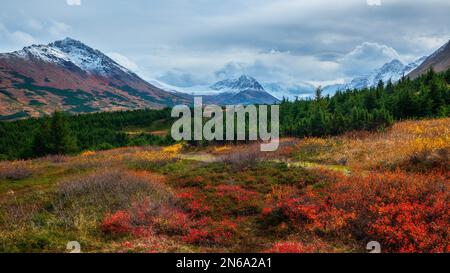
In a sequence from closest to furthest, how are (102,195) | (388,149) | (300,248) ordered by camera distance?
1. (300,248)
2. (102,195)
3. (388,149)

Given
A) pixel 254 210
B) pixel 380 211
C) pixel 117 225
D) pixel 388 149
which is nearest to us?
pixel 380 211

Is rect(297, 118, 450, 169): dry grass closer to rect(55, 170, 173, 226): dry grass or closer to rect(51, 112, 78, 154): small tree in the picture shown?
rect(55, 170, 173, 226): dry grass

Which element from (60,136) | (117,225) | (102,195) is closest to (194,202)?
(117,225)

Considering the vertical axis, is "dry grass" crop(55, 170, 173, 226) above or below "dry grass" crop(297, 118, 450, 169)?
below

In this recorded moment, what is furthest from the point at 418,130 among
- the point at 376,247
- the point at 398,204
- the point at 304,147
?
the point at 376,247

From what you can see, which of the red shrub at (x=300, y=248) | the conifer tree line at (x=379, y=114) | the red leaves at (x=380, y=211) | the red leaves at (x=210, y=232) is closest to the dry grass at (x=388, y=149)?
the red leaves at (x=380, y=211)

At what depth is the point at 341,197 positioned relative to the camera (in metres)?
13.5

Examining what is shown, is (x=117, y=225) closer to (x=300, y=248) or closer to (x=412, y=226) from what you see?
(x=300, y=248)

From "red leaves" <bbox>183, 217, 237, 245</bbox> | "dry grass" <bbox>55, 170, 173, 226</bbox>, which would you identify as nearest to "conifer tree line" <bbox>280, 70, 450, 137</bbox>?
"dry grass" <bbox>55, 170, 173, 226</bbox>

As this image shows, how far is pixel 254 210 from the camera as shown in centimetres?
1493

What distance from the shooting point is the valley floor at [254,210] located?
10555mm

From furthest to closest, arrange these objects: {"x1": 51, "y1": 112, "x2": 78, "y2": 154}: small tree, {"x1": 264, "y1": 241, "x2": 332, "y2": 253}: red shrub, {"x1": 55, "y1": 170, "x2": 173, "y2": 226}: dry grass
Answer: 1. {"x1": 51, "y1": 112, "x2": 78, "y2": 154}: small tree
2. {"x1": 55, "y1": 170, "x2": 173, "y2": 226}: dry grass
3. {"x1": 264, "y1": 241, "x2": 332, "y2": 253}: red shrub

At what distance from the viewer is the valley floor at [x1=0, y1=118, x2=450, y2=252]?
10.6 meters
